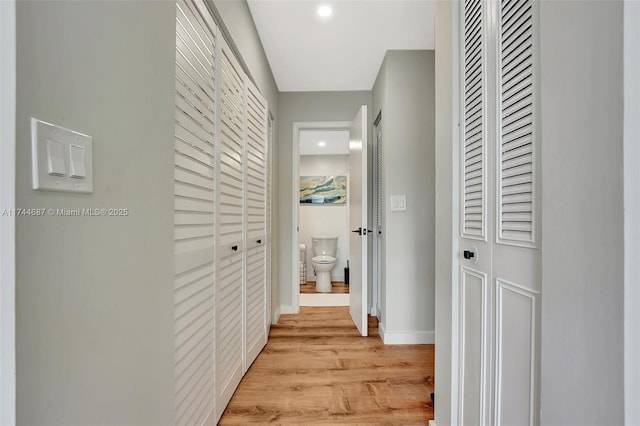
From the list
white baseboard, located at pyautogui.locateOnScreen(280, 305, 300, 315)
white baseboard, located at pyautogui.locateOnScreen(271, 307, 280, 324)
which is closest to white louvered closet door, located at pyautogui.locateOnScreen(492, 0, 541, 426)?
white baseboard, located at pyautogui.locateOnScreen(271, 307, 280, 324)

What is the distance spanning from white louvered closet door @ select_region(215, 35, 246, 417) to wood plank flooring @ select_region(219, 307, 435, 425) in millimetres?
184

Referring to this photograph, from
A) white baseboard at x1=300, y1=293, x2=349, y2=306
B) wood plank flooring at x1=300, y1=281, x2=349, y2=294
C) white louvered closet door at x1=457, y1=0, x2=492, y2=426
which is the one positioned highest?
white louvered closet door at x1=457, y1=0, x2=492, y2=426

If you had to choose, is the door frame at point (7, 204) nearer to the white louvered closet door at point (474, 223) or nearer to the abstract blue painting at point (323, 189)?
the white louvered closet door at point (474, 223)

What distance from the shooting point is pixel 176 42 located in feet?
3.55

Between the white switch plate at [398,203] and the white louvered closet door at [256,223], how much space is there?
42.9 inches

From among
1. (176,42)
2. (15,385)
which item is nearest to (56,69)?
(15,385)

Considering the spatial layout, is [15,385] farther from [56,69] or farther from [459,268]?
[459,268]

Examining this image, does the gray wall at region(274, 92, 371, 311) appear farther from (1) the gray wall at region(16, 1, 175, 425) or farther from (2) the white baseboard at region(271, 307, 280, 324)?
(1) the gray wall at region(16, 1, 175, 425)

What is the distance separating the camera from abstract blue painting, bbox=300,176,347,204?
5.15 meters

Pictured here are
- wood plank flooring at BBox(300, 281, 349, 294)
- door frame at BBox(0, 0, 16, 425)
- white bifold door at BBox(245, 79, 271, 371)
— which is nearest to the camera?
door frame at BBox(0, 0, 16, 425)

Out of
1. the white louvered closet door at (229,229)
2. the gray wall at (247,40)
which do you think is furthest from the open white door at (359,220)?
the white louvered closet door at (229,229)

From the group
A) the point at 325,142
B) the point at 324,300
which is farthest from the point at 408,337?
the point at 325,142

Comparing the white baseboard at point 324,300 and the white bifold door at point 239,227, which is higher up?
the white bifold door at point 239,227

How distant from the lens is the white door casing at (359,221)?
260 cm
